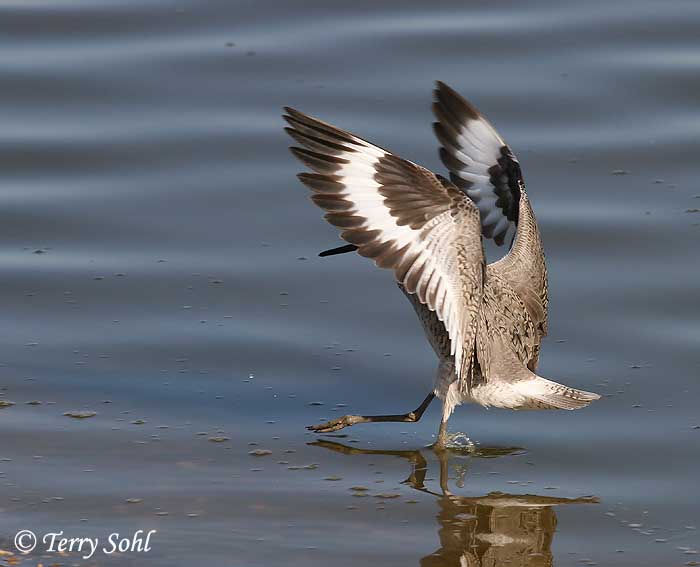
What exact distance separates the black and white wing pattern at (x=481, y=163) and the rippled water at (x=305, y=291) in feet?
2.54

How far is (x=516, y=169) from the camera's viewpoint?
27.4 feet

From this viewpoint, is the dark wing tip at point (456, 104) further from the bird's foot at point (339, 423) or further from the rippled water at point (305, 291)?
the bird's foot at point (339, 423)

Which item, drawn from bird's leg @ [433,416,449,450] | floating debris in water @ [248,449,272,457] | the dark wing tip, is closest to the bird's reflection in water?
bird's leg @ [433,416,449,450]

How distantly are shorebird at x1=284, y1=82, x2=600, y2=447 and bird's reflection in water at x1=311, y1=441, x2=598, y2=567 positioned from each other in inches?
20.9

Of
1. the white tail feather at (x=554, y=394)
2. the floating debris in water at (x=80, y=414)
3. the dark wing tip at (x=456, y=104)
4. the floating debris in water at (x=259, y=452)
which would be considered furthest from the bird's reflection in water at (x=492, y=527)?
the dark wing tip at (x=456, y=104)

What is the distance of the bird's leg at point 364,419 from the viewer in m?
7.56

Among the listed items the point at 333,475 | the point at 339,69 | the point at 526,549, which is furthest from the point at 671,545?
the point at 339,69

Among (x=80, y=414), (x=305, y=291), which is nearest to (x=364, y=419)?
(x=80, y=414)

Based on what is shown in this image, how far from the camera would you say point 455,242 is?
6.89 m

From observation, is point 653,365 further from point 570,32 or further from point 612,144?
point 570,32

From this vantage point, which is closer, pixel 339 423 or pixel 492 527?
pixel 492 527

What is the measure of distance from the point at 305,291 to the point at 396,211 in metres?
2.43

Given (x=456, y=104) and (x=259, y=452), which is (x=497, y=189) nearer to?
(x=456, y=104)

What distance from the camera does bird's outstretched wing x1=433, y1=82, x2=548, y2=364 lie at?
8000 mm
